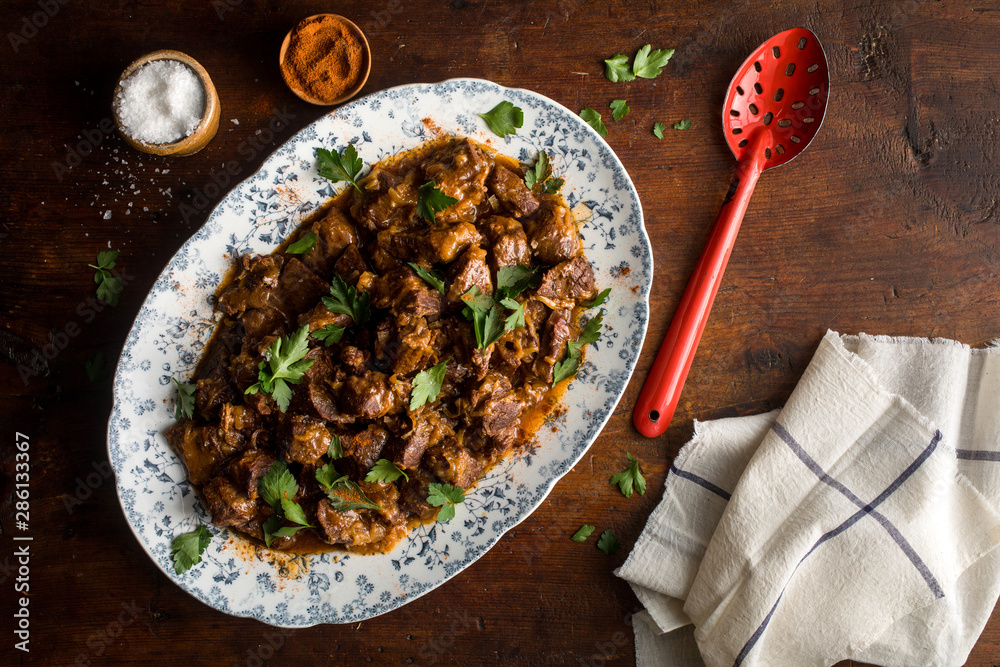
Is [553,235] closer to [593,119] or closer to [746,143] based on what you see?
[593,119]

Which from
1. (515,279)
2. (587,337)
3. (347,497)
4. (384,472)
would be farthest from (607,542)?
(515,279)

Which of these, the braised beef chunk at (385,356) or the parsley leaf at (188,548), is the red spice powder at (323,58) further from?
the parsley leaf at (188,548)

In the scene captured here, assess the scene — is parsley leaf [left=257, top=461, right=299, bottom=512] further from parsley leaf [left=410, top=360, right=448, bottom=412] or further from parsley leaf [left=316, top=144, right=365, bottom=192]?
parsley leaf [left=316, top=144, right=365, bottom=192]

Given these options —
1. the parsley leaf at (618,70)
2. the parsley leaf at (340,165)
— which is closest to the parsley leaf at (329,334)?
the parsley leaf at (340,165)

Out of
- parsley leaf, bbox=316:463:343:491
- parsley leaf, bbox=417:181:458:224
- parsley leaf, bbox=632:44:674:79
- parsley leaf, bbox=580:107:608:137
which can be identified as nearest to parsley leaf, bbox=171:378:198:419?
parsley leaf, bbox=316:463:343:491

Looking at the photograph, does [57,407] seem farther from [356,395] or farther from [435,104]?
[435,104]

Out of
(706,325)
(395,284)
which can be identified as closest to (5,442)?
(395,284)

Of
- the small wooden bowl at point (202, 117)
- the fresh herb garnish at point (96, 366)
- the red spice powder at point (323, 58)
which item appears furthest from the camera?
the fresh herb garnish at point (96, 366)
